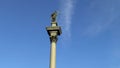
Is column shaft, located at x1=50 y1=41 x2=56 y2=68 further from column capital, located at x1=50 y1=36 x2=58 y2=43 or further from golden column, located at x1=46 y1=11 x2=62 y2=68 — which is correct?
column capital, located at x1=50 y1=36 x2=58 y2=43

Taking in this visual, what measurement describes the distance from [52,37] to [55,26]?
5.51 feet

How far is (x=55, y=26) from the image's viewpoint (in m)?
39.3

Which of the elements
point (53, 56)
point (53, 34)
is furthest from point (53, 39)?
point (53, 56)

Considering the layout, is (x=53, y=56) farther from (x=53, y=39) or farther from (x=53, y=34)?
(x=53, y=34)

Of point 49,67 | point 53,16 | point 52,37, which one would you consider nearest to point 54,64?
point 49,67

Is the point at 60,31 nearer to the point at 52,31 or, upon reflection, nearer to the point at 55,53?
the point at 52,31

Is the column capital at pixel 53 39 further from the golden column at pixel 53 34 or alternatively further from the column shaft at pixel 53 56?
the column shaft at pixel 53 56

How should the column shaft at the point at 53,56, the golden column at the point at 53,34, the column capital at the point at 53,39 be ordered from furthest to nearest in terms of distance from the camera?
the column capital at the point at 53,39, the golden column at the point at 53,34, the column shaft at the point at 53,56

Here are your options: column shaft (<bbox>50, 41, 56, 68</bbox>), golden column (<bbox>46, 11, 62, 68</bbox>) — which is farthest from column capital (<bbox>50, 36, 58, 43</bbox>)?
column shaft (<bbox>50, 41, 56, 68</bbox>)

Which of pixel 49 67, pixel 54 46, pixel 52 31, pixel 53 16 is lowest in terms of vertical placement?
pixel 49 67

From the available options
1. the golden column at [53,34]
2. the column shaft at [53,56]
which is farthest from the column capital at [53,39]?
the column shaft at [53,56]

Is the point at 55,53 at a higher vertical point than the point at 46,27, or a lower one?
lower

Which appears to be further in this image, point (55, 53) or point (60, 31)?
point (60, 31)

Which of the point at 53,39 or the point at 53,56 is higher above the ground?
the point at 53,39
